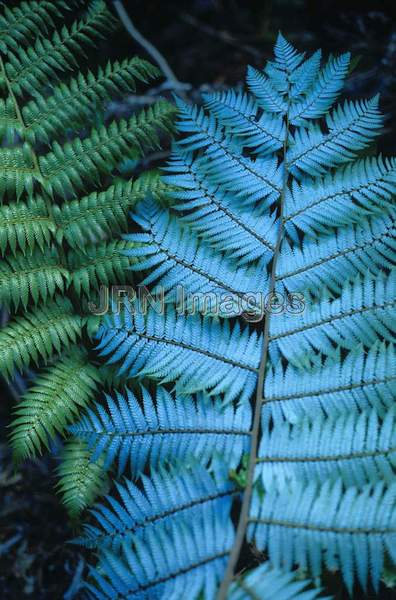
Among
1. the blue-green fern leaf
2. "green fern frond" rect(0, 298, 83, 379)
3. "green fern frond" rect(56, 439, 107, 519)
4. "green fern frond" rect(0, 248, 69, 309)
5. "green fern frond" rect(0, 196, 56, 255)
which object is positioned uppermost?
"green fern frond" rect(0, 196, 56, 255)

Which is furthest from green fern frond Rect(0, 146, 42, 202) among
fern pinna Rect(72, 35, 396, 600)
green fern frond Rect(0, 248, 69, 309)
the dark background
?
→ the dark background

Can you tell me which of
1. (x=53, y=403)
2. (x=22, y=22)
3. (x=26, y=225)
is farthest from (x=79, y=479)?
(x=22, y=22)

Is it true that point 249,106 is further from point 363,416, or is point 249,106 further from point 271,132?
point 363,416

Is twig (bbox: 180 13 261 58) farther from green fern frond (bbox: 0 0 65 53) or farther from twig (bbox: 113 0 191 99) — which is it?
green fern frond (bbox: 0 0 65 53)

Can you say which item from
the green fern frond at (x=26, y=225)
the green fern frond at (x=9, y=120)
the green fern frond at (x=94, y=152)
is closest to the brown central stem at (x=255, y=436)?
the green fern frond at (x=94, y=152)

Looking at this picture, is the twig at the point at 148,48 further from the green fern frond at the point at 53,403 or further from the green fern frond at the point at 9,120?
the green fern frond at the point at 53,403

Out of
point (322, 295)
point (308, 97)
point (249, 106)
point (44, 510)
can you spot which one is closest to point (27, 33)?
point (249, 106)

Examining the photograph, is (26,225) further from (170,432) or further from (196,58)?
(196,58)
